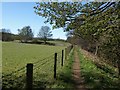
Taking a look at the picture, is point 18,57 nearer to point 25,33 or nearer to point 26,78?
point 26,78

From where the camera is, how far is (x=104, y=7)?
13.3 metres

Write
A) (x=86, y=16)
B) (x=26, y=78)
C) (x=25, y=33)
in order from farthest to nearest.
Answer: (x=25, y=33), (x=86, y=16), (x=26, y=78)

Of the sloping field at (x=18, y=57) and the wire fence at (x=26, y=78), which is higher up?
the wire fence at (x=26, y=78)

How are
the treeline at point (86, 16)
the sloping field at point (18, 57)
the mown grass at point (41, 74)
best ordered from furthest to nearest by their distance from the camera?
1. the sloping field at point (18, 57)
2. the treeline at point (86, 16)
3. the mown grass at point (41, 74)

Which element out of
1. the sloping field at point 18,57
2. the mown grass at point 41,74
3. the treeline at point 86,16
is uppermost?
the treeline at point 86,16

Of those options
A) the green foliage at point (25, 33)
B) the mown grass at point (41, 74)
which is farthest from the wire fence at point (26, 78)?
the green foliage at point (25, 33)

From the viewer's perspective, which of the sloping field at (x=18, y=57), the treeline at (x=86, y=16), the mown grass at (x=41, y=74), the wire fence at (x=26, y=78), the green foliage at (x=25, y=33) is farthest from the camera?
the green foliage at (x=25, y=33)

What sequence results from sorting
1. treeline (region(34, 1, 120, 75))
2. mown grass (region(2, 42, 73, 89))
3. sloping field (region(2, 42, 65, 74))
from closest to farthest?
mown grass (region(2, 42, 73, 89)), treeline (region(34, 1, 120, 75)), sloping field (region(2, 42, 65, 74))

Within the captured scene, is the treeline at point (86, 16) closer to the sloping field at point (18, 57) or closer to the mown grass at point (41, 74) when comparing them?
the mown grass at point (41, 74)

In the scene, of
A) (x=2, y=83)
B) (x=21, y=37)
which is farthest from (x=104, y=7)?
(x=21, y=37)

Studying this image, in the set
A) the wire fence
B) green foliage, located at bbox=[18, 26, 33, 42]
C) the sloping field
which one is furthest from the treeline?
green foliage, located at bbox=[18, 26, 33, 42]

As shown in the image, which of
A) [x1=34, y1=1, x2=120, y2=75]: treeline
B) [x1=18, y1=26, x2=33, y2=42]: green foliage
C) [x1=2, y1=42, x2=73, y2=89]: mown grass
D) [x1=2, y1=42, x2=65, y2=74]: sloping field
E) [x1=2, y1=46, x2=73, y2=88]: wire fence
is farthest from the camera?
[x1=18, y1=26, x2=33, y2=42]: green foliage

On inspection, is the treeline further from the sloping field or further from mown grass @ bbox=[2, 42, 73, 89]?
the sloping field

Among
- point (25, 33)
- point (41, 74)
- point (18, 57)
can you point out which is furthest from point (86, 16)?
point (25, 33)
